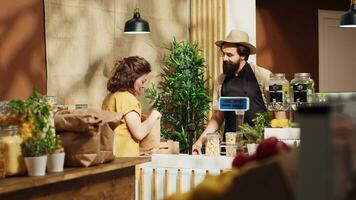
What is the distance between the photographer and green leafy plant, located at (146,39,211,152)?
800cm

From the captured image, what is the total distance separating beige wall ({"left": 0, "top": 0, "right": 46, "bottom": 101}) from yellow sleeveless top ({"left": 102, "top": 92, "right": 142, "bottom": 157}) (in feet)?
3.80

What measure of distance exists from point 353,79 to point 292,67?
1420mm

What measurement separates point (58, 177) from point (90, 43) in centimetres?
442

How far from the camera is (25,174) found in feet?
8.90

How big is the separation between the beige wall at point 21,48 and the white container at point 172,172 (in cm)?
207

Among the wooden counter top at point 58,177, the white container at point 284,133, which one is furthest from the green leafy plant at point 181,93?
the wooden counter top at point 58,177

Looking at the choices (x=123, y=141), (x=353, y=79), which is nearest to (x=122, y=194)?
(x=123, y=141)

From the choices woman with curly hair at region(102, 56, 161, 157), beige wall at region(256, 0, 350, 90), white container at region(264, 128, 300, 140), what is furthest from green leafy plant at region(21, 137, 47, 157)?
beige wall at region(256, 0, 350, 90)

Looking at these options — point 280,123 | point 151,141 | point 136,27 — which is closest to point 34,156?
point 280,123

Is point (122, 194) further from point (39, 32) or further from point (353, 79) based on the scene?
point (353, 79)

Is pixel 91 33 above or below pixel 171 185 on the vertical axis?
above

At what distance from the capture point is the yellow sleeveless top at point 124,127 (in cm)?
517

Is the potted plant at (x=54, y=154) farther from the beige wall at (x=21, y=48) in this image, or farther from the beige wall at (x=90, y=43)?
the beige wall at (x=90, y=43)

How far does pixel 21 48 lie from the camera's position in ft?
20.1
